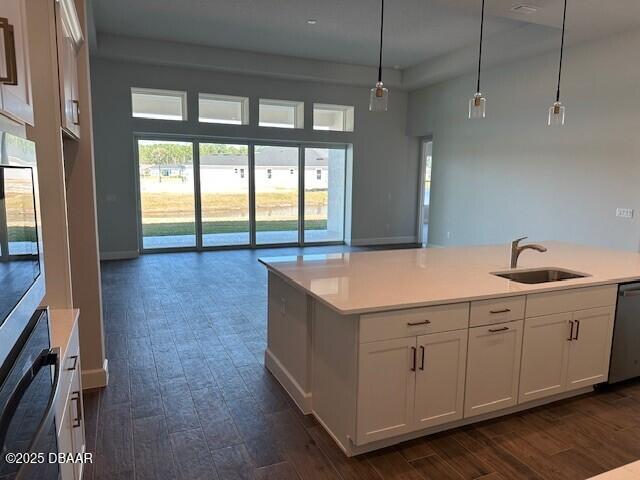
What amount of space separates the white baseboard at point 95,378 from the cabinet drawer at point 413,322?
77.1 inches

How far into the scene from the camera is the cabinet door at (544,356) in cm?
265

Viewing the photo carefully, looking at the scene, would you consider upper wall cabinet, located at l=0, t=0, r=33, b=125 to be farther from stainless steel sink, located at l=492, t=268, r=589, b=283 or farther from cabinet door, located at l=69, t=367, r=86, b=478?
stainless steel sink, located at l=492, t=268, r=589, b=283

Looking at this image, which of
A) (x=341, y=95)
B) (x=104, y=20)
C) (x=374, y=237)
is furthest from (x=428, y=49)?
(x=104, y=20)

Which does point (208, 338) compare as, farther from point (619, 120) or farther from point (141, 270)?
point (619, 120)

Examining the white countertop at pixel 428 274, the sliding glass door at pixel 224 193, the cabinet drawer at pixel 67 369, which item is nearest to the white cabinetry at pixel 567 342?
the white countertop at pixel 428 274

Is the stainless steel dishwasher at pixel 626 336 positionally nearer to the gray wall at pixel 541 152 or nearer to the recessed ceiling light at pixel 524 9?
the gray wall at pixel 541 152

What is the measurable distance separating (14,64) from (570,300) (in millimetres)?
2961

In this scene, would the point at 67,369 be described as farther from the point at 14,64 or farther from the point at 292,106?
the point at 292,106

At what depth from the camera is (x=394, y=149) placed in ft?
31.7

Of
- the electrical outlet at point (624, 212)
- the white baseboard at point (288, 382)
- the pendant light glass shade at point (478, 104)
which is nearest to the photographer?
the white baseboard at point (288, 382)

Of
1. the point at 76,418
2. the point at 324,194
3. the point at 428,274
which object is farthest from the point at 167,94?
the point at 76,418

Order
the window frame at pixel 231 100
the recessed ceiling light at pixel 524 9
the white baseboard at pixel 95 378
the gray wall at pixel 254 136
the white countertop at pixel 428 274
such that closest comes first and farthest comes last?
the white countertop at pixel 428 274 → the white baseboard at pixel 95 378 → the recessed ceiling light at pixel 524 9 → the gray wall at pixel 254 136 → the window frame at pixel 231 100

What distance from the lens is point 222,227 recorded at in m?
8.64

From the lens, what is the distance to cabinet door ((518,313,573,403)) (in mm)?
2652
